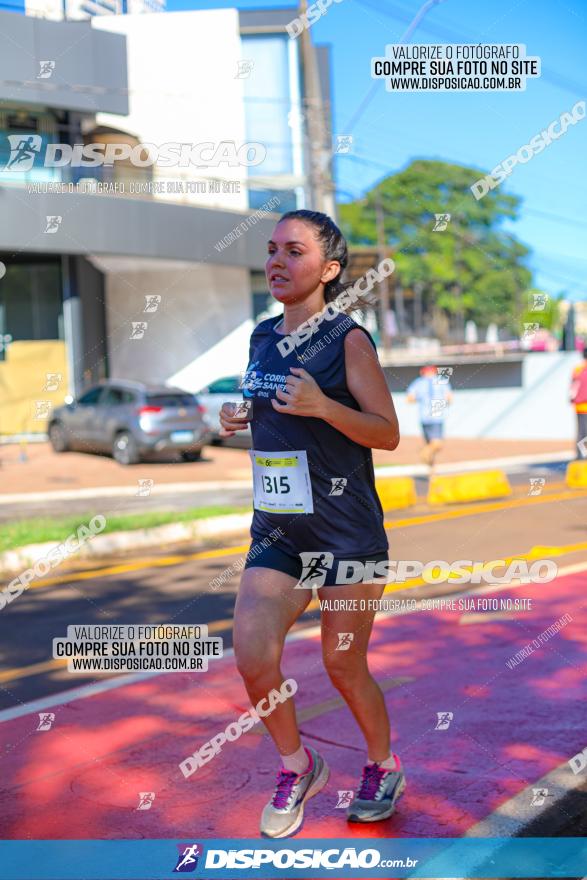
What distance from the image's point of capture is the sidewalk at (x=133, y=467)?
54.3ft

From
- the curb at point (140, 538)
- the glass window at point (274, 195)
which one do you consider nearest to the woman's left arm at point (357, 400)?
the curb at point (140, 538)

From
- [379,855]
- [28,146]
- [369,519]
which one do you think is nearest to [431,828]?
[379,855]

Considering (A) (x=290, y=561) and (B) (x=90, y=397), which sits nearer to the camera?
(A) (x=290, y=561)

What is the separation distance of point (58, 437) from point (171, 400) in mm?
3740

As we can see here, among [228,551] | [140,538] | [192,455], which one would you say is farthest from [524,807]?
[192,455]

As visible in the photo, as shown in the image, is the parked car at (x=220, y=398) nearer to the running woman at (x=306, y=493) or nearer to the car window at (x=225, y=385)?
the car window at (x=225, y=385)

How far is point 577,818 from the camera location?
3.51 metres

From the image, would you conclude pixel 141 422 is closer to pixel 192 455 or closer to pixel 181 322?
pixel 192 455

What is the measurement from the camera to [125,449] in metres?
18.7

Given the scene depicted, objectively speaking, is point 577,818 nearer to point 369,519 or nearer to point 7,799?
point 369,519

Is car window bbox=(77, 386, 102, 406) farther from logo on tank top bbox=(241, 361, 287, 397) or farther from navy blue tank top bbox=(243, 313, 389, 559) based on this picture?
navy blue tank top bbox=(243, 313, 389, 559)

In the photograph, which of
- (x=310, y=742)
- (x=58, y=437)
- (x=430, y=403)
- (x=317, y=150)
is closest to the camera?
(x=310, y=742)

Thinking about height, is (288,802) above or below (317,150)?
below

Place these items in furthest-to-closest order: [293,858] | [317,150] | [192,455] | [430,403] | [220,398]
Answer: [220,398]
[192,455]
[317,150]
[430,403]
[293,858]
